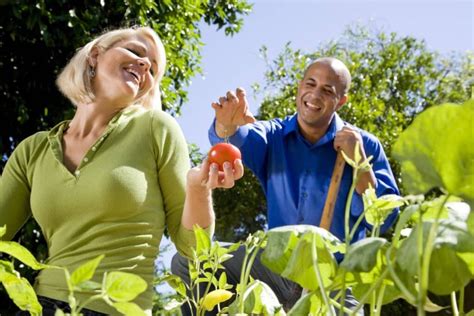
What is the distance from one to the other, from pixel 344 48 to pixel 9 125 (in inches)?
328

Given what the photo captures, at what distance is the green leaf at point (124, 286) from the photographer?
33cm

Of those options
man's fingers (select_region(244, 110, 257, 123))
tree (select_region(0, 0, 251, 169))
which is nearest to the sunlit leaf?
man's fingers (select_region(244, 110, 257, 123))

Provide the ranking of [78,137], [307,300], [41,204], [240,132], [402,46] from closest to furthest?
[307,300], [41,204], [78,137], [240,132], [402,46]

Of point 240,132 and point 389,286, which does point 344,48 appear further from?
point 389,286

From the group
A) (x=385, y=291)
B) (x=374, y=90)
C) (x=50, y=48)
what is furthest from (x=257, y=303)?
(x=374, y=90)

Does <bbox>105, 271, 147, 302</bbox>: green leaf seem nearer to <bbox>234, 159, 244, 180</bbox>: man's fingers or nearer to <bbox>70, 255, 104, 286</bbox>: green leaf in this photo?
<bbox>70, 255, 104, 286</bbox>: green leaf

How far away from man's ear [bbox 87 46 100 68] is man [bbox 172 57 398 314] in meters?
0.50

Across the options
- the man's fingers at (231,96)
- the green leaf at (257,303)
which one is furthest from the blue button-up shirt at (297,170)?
the green leaf at (257,303)

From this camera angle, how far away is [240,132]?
1.91 m

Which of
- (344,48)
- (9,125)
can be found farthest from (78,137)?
(344,48)

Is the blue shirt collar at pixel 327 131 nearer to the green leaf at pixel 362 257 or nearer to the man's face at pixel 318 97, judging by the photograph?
the man's face at pixel 318 97

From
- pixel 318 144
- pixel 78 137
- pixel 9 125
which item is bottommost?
pixel 9 125

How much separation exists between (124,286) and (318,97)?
1952 millimetres

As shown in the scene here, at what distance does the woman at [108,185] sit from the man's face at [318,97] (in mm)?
992
